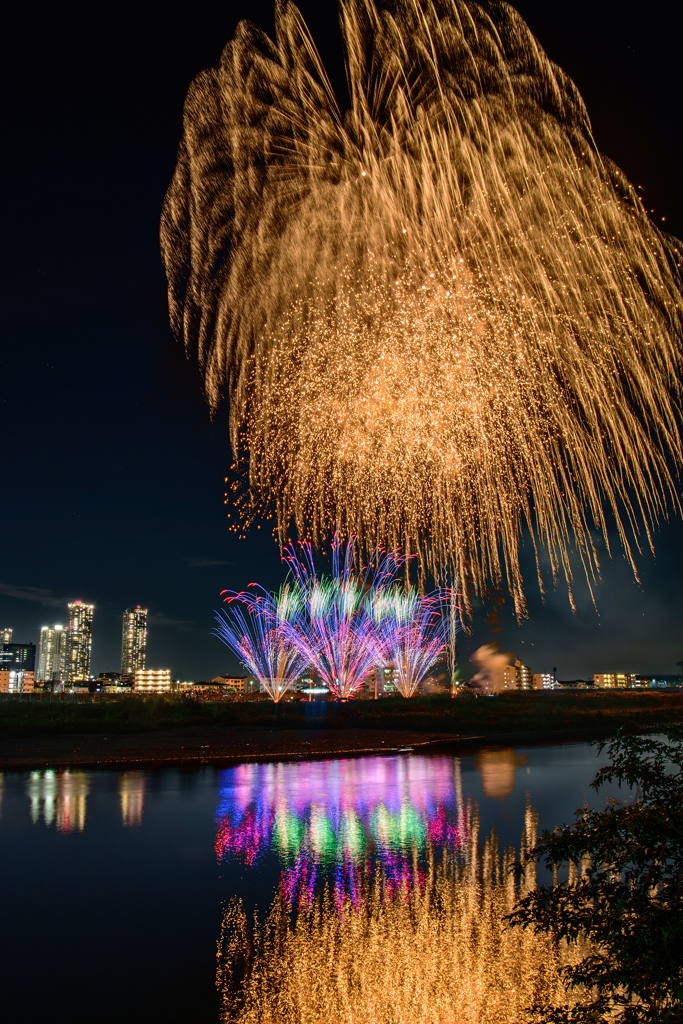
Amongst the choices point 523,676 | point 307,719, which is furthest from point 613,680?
point 307,719

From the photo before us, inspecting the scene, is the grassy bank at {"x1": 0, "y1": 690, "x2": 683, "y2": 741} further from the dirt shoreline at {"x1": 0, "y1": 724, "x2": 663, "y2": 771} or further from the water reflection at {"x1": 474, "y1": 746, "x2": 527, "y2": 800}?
the water reflection at {"x1": 474, "y1": 746, "x2": 527, "y2": 800}

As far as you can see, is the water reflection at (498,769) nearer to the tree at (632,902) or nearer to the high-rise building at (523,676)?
the tree at (632,902)

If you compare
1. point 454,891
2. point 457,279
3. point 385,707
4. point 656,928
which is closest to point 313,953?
point 454,891

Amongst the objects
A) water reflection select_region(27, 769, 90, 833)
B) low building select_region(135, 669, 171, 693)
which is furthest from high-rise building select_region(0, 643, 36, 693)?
water reflection select_region(27, 769, 90, 833)

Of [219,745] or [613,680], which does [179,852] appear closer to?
[219,745]

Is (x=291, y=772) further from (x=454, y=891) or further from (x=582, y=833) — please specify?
(x=582, y=833)

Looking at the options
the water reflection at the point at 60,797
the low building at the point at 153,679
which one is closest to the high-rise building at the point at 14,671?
the low building at the point at 153,679
